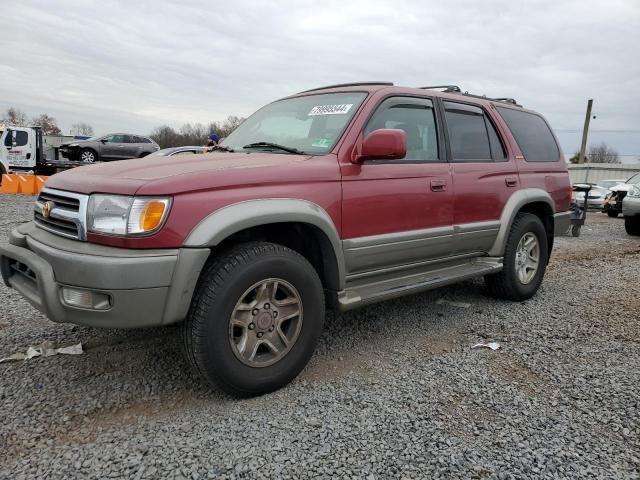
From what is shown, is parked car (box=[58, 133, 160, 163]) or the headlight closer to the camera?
the headlight

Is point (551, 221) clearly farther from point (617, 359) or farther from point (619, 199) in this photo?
point (619, 199)

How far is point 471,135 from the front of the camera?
413 centimetres

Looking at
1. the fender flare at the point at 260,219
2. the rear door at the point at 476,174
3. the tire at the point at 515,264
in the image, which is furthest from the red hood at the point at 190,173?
the tire at the point at 515,264

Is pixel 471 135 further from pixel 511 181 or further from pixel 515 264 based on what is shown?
pixel 515 264

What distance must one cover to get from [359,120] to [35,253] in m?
→ 2.10

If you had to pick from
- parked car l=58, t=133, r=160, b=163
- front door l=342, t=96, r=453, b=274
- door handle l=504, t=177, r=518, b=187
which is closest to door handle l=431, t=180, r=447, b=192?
front door l=342, t=96, r=453, b=274

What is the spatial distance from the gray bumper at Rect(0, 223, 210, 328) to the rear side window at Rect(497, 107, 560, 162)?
351cm

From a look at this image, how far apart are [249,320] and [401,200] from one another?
138cm

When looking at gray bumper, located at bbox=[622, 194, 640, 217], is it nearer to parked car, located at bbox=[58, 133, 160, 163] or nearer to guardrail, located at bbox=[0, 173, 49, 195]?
guardrail, located at bbox=[0, 173, 49, 195]

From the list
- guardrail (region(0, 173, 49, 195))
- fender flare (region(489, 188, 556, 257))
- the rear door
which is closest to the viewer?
the rear door

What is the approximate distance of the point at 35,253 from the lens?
2.55 m

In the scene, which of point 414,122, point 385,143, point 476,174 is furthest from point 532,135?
point 385,143

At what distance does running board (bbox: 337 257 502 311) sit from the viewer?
3135 millimetres

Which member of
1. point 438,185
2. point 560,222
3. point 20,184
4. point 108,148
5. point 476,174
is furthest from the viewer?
point 108,148
